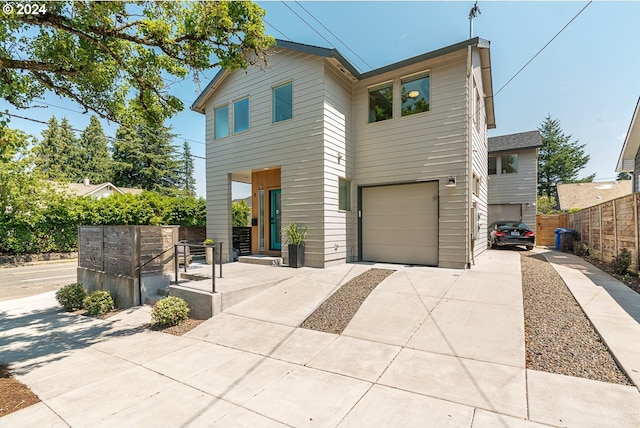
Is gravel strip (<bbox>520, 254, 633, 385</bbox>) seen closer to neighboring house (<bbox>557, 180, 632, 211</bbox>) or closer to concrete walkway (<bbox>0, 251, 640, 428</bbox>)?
concrete walkway (<bbox>0, 251, 640, 428</bbox>)

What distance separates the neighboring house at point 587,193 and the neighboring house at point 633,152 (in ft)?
32.3

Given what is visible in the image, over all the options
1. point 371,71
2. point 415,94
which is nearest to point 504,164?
point 415,94

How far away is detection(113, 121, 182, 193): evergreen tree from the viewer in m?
29.6

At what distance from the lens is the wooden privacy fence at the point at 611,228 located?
6.47 metres

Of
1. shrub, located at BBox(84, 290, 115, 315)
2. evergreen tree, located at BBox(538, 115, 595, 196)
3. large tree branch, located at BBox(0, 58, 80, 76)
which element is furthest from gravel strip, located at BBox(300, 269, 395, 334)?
evergreen tree, located at BBox(538, 115, 595, 196)

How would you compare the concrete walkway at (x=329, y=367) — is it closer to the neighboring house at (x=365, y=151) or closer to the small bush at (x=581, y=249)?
the neighboring house at (x=365, y=151)

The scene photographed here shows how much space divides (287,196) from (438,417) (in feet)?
22.5

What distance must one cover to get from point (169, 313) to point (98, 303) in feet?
8.47

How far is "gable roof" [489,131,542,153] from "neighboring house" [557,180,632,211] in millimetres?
9128

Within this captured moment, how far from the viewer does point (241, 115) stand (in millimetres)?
9953

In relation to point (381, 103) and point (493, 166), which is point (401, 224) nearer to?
point (381, 103)

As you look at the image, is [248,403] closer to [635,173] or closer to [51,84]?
[51,84]

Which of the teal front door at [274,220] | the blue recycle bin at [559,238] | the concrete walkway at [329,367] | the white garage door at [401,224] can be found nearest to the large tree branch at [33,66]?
the concrete walkway at [329,367]

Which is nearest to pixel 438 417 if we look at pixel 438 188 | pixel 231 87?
pixel 438 188
